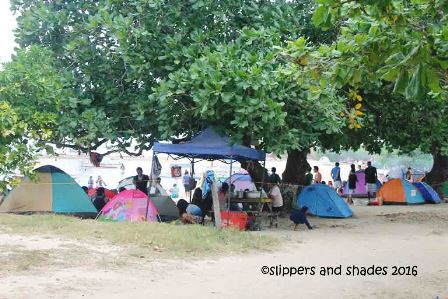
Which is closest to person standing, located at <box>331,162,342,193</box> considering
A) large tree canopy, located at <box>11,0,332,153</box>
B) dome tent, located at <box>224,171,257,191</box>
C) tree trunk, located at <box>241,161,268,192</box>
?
dome tent, located at <box>224,171,257,191</box>

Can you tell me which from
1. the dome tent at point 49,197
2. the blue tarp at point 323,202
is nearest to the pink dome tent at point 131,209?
the dome tent at point 49,197

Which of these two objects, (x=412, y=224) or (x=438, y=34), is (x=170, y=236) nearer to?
(x=438, y=34)

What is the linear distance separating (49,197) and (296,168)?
7642 mm

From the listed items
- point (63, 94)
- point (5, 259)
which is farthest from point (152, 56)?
point (5, 259)

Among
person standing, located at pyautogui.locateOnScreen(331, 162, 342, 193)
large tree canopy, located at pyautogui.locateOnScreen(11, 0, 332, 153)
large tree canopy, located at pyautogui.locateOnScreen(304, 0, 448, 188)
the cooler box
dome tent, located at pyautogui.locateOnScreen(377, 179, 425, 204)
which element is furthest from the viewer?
person standing, located at pyautogui.locateOnScreen(331, 162, 342, 193)

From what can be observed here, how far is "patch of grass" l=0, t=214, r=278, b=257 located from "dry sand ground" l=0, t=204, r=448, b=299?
13.8 inches

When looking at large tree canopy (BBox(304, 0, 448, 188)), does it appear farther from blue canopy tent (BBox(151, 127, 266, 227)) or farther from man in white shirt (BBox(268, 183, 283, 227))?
man in white shirt (BBox(268, 183, 283, 227))

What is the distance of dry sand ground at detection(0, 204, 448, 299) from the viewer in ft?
21.3

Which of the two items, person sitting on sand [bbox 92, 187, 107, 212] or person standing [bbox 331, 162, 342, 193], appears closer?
person sitting on sand [bbox 92, 187, 107, 212]

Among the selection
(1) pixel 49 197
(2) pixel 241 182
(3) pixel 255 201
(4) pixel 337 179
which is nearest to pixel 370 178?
(4) pixel 337 179

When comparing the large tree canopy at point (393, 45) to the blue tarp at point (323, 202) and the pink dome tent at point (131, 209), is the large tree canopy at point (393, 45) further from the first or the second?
the blue tarp at point (323, 202)

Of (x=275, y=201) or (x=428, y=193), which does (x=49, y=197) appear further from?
(x=428, y=193)

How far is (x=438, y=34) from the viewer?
5.39 metres

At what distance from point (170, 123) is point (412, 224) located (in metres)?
6.63
